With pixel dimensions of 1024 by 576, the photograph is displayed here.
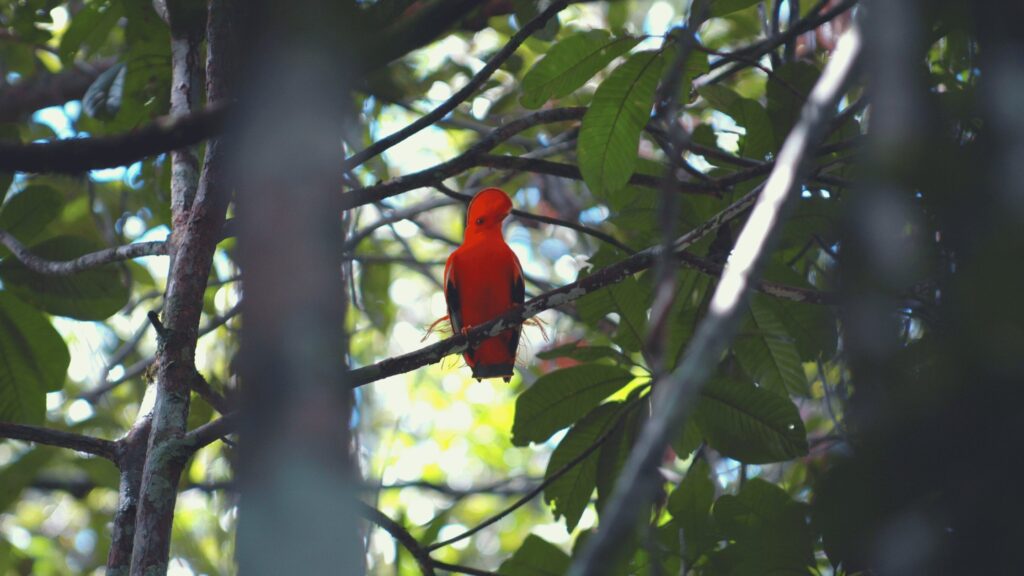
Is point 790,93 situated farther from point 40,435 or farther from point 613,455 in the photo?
point 40,435

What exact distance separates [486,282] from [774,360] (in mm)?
1585

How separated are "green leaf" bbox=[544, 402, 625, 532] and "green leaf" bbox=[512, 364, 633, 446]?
5 cm

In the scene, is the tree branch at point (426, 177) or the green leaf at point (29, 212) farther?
the green leaf at point (29, 212)

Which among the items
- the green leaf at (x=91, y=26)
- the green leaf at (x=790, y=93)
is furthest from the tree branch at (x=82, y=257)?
the green leaf at (x=790, y=93)

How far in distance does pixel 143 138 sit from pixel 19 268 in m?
2.24

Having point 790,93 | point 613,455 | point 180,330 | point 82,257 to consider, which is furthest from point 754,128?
point 82,257

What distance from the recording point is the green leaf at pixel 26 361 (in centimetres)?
363

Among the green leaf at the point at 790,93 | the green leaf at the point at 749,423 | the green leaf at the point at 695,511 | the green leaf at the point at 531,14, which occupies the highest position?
the green leaf at the point at 531,14

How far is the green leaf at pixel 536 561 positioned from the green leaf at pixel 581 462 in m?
0.11

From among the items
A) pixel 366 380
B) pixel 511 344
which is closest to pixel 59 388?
pixel 366 380

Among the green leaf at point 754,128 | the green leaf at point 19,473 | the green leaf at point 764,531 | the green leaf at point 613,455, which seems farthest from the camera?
the green leaf at point 19,473

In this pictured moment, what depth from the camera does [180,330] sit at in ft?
8.80

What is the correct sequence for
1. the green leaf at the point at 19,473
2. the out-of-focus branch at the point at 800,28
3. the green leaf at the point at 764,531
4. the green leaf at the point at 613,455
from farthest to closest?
the green leaf at the point at 19,473 → the green leaf at the point at 613,455 → the green leaf at the point at 764,531 → the out-of-focus branch at the point at 800,28

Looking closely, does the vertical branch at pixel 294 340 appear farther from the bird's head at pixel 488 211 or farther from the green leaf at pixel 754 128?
the bird's head at pixel 488 211
